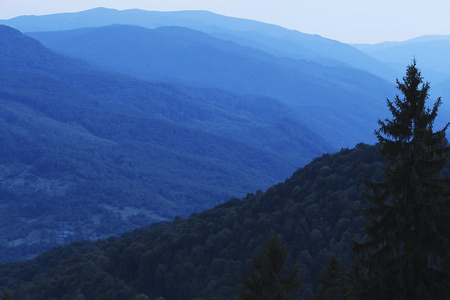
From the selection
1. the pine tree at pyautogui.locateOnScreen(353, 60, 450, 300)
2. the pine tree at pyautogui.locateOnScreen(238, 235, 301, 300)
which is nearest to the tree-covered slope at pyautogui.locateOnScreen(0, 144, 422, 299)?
the pine tree at pyautogui.locateOnScreen(238, 235, 301, 300)

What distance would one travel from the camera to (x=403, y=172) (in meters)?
14.3

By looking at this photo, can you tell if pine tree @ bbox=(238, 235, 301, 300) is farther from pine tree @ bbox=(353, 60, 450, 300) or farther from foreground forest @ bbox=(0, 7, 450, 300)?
pine tree @ bbox=(353, 60, 450, 300)

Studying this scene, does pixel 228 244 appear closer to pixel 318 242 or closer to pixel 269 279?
pixel 318 242

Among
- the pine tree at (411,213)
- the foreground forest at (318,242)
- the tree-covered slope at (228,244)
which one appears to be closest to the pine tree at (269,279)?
the foreground forest at (318,242)

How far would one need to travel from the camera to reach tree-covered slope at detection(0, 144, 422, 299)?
139ft

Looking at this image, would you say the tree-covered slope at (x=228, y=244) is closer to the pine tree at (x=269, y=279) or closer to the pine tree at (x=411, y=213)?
the pine tree at (x=269, y=279)

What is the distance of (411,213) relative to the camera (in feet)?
46.5

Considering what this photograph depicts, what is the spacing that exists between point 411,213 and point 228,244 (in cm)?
3543

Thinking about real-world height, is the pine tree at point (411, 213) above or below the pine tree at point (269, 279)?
above

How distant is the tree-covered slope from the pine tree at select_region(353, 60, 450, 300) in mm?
23172

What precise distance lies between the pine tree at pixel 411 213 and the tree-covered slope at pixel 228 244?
23172 mm

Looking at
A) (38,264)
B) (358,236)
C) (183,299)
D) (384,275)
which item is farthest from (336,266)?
(38,264)

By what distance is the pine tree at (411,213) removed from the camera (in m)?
13.9

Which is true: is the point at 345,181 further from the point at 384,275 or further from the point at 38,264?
the point at 38,264
